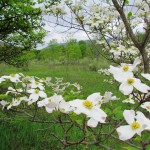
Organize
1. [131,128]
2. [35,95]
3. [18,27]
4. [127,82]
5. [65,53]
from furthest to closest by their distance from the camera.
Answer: [65,53] < [18,27] < [35,95] < [127,82] < [131,128]

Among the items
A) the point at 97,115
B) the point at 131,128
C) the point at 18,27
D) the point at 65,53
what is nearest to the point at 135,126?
the point at 131,128

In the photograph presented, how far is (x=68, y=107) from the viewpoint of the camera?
4.03ft

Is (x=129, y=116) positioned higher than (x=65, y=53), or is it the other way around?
(x=129, y=116)

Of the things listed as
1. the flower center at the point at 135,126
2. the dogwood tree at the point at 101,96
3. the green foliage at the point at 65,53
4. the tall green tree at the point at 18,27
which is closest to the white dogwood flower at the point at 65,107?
the dogwood tree at the point at 101,96

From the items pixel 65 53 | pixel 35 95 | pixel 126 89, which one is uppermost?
pixel 126 89

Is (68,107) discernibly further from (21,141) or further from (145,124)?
(21,141)

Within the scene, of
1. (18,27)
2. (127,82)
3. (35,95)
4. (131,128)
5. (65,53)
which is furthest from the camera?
(65,53)

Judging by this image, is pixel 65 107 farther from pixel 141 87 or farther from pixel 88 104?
pixel 141 87

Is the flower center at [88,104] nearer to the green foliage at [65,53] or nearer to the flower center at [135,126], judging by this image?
the flower center at [135,126]

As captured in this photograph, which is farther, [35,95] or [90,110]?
[35,95]

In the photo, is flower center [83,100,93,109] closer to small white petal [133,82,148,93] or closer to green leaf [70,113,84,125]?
green leaf [70,113,84,125]

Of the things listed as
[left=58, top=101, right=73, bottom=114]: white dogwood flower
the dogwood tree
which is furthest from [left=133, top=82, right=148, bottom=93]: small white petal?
[left=58, top=101, right=73, bottom=114]: white dogwood flower

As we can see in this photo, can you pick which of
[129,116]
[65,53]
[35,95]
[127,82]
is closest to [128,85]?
[127,82]

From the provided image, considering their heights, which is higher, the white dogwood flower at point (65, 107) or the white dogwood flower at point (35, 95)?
the white dogwood flower at point (65, 107)
